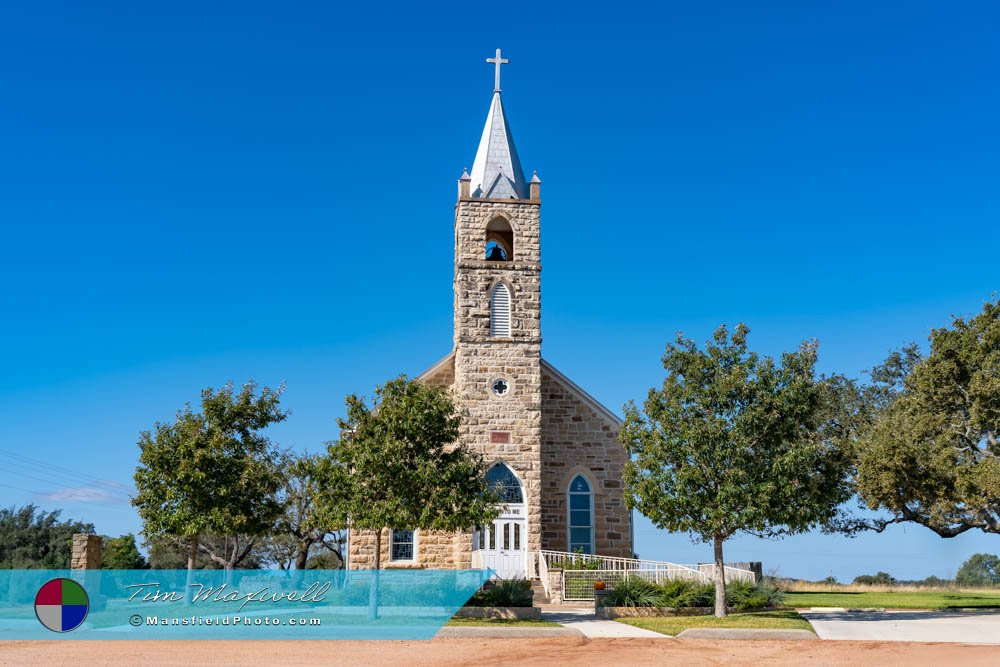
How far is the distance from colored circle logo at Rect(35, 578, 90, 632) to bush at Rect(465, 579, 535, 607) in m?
8.52

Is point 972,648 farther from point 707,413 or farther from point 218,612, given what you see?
point 218,612

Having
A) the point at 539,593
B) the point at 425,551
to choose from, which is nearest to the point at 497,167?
the point at 425,551

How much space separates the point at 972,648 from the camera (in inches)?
665

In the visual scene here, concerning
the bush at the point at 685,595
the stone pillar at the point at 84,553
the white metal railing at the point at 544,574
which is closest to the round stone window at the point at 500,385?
the white metal railing at the point at 544,574

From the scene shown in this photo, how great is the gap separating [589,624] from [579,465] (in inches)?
426

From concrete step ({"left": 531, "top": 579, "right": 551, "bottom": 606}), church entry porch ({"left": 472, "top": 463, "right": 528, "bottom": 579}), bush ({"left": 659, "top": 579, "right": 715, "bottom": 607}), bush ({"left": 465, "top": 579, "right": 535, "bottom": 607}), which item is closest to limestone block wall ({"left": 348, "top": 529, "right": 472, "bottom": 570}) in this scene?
church entry porch ({"left": 472, "top": 463, "right": 528, "bottom": 579})

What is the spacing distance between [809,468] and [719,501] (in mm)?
2507

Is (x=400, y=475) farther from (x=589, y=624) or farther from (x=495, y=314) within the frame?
(x=495, y=314)

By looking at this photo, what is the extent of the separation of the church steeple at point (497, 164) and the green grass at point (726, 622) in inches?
592

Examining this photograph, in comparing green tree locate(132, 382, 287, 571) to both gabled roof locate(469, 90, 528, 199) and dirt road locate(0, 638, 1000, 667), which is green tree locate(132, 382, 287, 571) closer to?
dirt road locate(0, 638, 1000, 667)

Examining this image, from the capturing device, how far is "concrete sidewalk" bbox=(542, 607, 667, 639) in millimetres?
19217

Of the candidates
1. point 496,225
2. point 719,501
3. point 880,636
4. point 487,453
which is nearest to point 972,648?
point 880,636

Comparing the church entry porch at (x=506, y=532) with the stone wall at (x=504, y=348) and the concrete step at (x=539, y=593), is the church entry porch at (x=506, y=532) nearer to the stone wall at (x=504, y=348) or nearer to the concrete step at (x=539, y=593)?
the stone wall at (x=504, y=348)

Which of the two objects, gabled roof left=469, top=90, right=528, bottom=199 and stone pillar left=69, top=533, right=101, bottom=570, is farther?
gabled roof left=469, top=90, right=528, bottom=199
